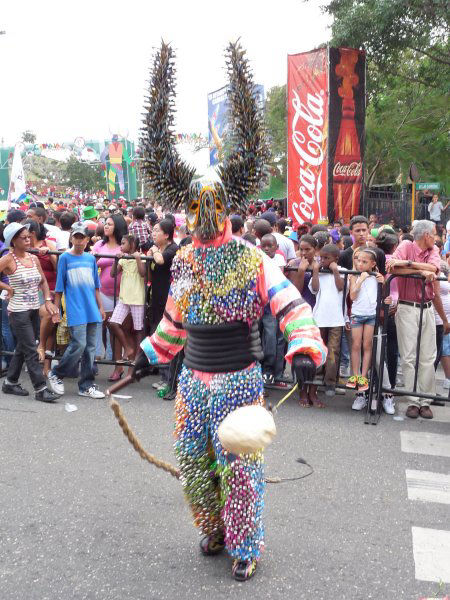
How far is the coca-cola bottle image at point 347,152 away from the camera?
14234mm

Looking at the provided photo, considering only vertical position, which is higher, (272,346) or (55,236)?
(55,236)

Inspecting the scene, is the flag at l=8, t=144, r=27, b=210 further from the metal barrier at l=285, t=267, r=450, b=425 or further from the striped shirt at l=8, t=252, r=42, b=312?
the metal barrier at l=285, t=267, r=450, b=425

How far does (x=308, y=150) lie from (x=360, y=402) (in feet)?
30.2

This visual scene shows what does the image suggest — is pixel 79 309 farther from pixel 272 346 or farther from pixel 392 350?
pixel 392 350

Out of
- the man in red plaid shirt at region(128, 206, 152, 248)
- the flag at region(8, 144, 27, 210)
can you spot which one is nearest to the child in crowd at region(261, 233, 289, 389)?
the man in red plaid shirt at region(128, 206, 152, 248)

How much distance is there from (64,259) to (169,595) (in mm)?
3906

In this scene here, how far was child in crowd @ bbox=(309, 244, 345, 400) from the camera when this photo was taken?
6438 millimetres

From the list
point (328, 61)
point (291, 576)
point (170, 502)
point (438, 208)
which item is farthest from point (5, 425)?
point (438, 208)

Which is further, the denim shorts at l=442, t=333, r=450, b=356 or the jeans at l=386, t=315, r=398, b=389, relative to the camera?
the denim shorts at l=442, t=333, r=450, b=356

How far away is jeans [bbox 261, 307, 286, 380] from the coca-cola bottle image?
27.4ft

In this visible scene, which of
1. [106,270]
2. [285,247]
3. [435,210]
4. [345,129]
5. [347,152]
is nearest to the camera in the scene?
[106,270]

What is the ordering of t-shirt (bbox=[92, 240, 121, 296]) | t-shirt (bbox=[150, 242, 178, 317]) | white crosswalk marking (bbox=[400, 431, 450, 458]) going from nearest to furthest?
white crosswalk marking (bbox=[400, 431, 450, 458])
t-shirt (bbox=[150, 242, 178, 317])
t-shirt (bbox=[92, 240, 121, 296])

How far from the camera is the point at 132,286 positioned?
278 inches

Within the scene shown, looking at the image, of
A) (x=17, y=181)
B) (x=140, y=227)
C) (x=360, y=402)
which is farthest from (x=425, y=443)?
(x=17, y=181)
